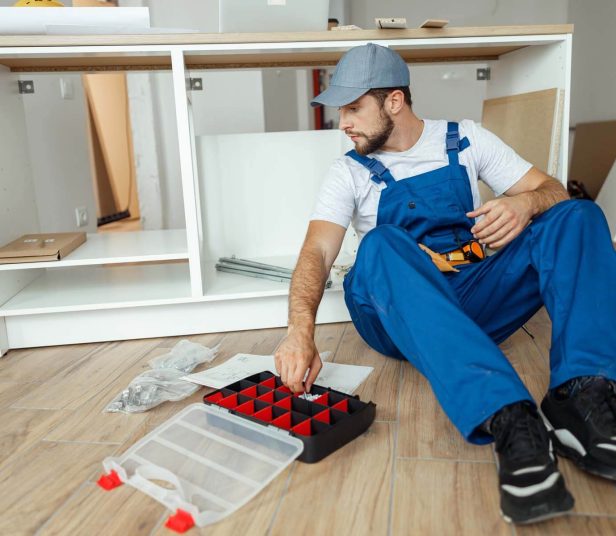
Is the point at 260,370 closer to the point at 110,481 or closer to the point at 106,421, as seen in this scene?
the point at 106,421

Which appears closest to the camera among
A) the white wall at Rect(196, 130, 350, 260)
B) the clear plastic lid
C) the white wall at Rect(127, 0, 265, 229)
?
the clear plastic lid

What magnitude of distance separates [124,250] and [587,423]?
140 centimetres

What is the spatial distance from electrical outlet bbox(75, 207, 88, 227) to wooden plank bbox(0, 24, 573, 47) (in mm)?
1590

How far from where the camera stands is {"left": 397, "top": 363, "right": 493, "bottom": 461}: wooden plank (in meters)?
1.13

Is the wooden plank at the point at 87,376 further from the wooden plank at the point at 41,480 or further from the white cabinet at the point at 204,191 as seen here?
the wooden plank at the point at 41,480

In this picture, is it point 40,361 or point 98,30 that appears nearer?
point 98,30

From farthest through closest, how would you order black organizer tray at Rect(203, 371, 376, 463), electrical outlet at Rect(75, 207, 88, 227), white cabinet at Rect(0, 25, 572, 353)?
electrical outlet at Rect(75, 207, 88, 227) < white cabinet at Rect(0, 25, 572, 353) < black organizer tray at Rect(203, 371, 376, 463)

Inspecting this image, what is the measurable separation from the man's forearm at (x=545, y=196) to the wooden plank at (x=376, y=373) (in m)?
0.50

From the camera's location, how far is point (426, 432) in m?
1.22

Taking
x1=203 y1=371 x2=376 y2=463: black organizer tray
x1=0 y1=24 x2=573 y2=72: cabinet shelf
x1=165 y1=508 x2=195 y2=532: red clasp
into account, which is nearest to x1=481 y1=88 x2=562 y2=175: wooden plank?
x1=0 y1=24 x2=573 y2=72: cabinet shelf

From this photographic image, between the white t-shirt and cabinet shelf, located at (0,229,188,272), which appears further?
cabinet shelf, located at (0,229,188,272)

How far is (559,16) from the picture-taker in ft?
14.3

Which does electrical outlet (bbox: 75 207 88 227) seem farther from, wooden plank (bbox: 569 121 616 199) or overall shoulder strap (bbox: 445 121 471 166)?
wooden plank (bbox: 569 121 616 199)

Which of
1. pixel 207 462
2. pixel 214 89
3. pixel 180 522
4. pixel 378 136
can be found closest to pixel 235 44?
pixel 378 136
